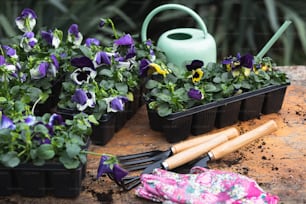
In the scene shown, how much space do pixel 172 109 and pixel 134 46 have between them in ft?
0.73

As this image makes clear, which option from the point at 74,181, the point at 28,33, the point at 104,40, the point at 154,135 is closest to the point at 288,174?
the point at 154,135

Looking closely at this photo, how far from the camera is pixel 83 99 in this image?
4.43 feet

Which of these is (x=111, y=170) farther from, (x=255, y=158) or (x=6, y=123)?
(x=255, y=158)

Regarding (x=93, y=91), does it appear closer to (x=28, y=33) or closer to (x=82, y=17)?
(x=28, y=33)

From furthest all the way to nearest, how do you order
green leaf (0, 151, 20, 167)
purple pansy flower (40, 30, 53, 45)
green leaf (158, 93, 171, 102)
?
purple pansy flower (40, 30, 53, 45)
green leaf (158, 93, 171, 102)
green leaf (0, 151, 20, 167)

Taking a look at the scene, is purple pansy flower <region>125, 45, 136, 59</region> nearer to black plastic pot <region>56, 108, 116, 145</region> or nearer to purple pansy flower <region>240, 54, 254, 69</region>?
black plastic pot <region>56, 108, 116, 145</region>

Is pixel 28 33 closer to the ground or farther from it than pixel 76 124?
farther from it

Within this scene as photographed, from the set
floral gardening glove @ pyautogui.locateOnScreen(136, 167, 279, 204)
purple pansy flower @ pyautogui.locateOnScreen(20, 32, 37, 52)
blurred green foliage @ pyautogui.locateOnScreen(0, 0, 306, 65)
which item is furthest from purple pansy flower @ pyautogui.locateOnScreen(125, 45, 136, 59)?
blurred green foliage @ pyautogui.locateOnScreen(0, 0, 306, 65)

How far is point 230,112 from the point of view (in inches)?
59.4

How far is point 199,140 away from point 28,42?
1.53ft

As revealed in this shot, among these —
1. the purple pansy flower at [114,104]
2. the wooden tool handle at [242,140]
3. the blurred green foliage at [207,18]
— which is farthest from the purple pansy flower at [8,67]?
the blurred green foliage at [207,18]

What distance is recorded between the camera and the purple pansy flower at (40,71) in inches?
54.4

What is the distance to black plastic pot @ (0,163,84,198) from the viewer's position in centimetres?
119

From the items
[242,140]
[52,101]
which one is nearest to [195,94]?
[242,140]
